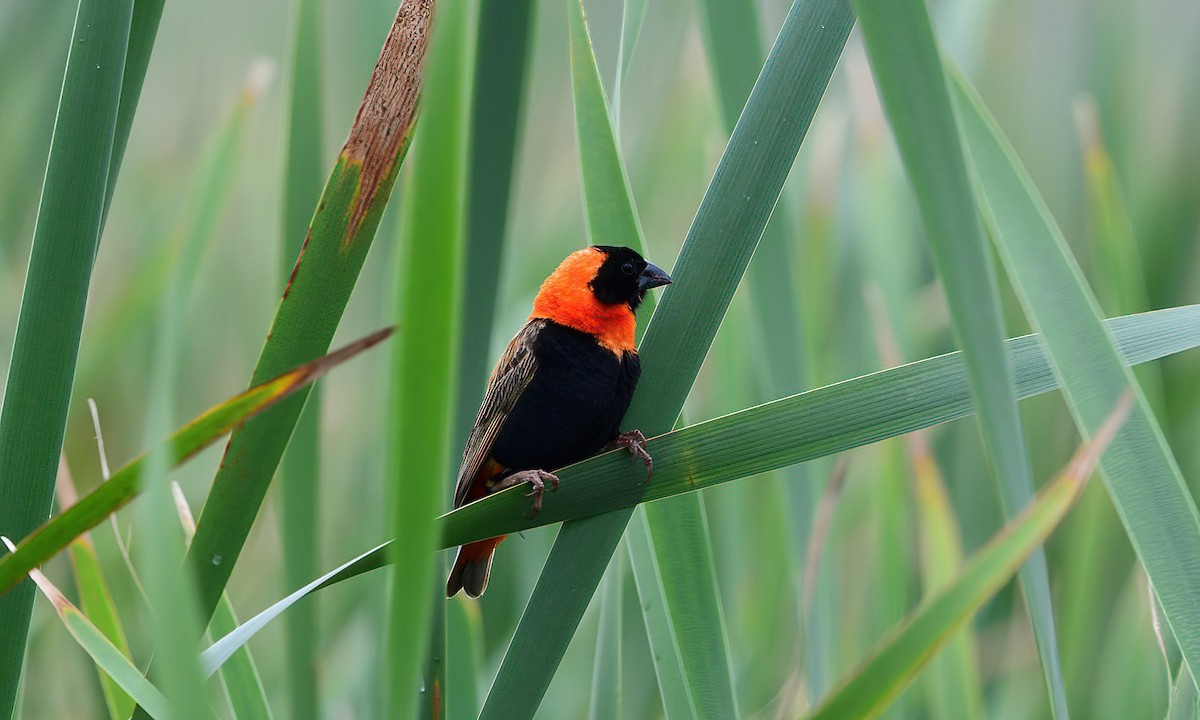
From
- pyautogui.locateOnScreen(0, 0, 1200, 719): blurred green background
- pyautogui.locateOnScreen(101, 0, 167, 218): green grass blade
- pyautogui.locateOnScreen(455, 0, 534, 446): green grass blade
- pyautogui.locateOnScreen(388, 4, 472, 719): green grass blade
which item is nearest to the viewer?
pyautogui.locateOnScreen(388, 4, 472, 719): green grass blade

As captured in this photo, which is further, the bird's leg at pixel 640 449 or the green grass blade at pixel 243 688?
the green grass blade at pixel 243 688

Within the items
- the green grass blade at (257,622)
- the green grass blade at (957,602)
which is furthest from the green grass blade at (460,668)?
the green grass blade at (957,602)

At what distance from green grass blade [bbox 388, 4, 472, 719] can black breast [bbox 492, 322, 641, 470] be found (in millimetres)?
994

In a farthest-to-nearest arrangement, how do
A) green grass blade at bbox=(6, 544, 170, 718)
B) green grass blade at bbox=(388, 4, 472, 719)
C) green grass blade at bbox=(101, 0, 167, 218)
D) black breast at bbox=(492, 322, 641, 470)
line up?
1. black breast at bbox=(492, 322, 641, 470)
2. green grass blade at bbox=(101, 0, 167, 218)
3. green grass blade at bbox=(6, 544, 170, 718)
4. green grass blade at bbox=(388, 4, 472, 719)

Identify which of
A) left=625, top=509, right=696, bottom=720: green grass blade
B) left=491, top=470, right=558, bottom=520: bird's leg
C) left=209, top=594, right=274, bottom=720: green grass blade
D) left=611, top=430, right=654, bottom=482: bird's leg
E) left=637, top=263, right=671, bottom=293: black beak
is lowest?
left=209, top=594, right=274, bottom=720: green grass blade

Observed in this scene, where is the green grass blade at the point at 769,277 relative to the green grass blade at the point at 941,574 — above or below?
above

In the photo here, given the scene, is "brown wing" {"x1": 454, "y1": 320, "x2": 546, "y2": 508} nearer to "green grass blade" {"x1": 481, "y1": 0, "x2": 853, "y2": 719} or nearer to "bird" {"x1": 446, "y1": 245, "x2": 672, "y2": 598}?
"bird" {"x1": 446, "y1": 245, "x2": 672, "y2": 598}

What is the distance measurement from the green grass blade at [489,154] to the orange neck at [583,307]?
573mm

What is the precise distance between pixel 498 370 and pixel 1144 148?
217 cm

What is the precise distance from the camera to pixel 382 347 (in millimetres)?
2625

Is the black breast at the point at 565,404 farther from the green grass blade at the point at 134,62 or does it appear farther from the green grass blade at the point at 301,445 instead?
the green grass blade at the point at 134,62

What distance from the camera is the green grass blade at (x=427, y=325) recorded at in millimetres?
598

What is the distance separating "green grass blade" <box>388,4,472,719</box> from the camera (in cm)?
60

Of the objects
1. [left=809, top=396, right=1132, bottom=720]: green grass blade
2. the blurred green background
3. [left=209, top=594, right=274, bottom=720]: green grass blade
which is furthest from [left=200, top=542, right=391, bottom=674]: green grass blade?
the blurred green background
